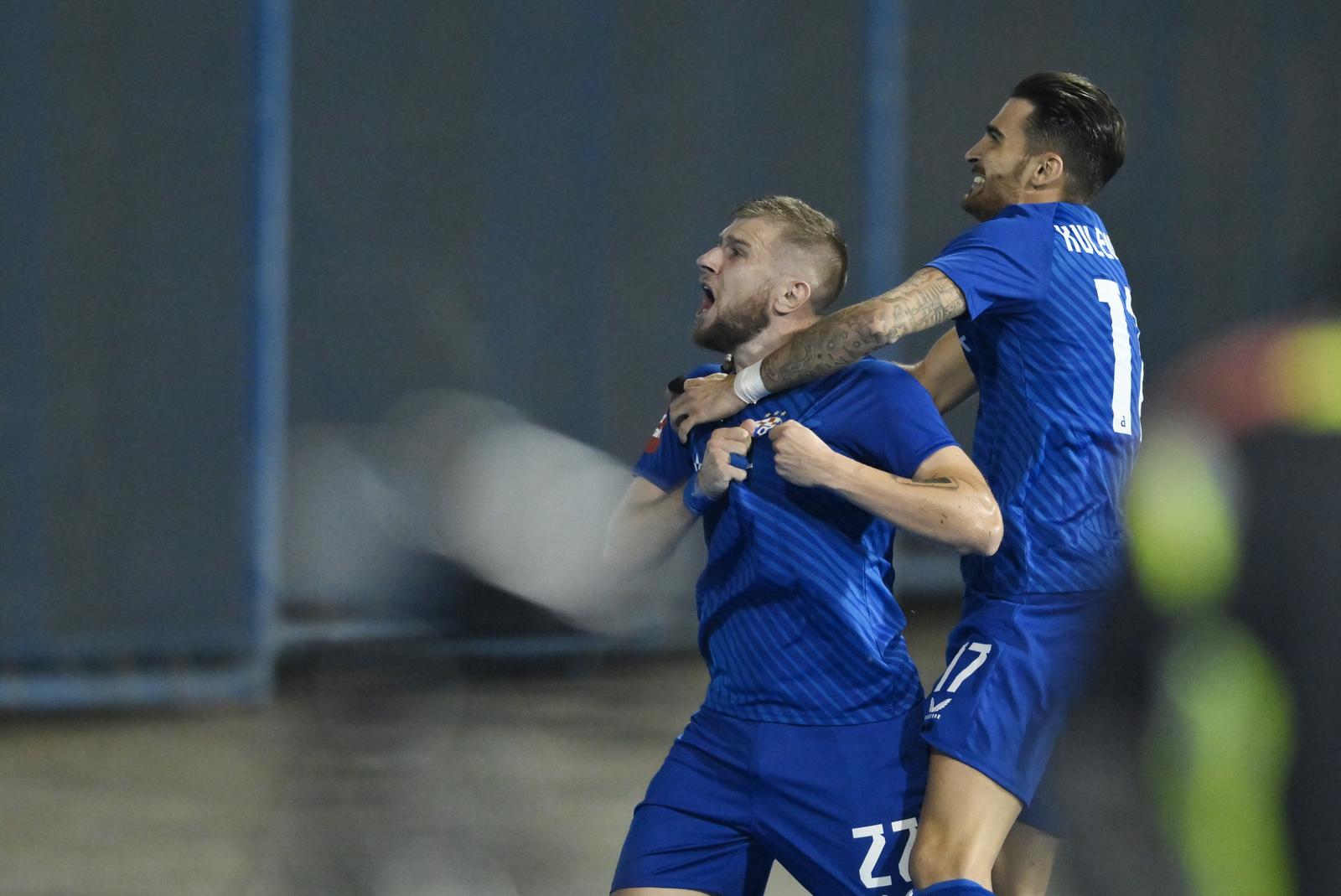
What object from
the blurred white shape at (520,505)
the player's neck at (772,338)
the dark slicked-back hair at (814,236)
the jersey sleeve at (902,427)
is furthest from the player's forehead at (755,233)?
the blurred white shape at (520,505)

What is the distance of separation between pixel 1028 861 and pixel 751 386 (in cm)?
99

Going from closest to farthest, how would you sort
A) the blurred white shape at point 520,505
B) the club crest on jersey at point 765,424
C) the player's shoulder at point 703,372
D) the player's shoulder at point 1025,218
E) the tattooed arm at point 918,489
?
the tattooed arm at point 918,489
the club crest on jersey at point 765,424
the player's shoulder at point 1025,218
the player's shoulder at point 703,372
the blurred white shape at point 520,505

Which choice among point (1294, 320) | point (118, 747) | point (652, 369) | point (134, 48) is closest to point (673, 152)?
point (652, 369)

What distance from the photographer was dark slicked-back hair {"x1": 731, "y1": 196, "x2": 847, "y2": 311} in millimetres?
3189

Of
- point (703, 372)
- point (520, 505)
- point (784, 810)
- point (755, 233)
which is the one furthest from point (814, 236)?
point (520, 505)

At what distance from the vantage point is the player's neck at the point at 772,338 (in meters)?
3.16

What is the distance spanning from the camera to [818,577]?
2.94 metres

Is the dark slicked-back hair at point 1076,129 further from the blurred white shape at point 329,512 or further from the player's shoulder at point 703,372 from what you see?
the blurred white shape at point 329,512

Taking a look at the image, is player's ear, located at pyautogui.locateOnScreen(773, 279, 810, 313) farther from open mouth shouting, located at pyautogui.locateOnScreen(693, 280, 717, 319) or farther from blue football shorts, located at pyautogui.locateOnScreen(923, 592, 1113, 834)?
blue football shorts, located at pyautogui.locateOnScreen(923, 592, 1113, 834)

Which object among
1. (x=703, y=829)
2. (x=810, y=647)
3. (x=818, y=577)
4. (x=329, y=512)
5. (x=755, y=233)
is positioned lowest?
(x=329, y=512)

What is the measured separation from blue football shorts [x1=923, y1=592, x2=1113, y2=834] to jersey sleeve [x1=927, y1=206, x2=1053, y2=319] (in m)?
0.51

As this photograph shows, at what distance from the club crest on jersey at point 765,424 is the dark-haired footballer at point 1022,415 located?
4 centimetres

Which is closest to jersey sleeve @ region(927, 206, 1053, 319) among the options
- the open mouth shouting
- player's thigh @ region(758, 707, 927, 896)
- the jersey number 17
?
the jersey number 17

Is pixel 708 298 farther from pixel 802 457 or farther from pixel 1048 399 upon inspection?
pixel 1048 399
